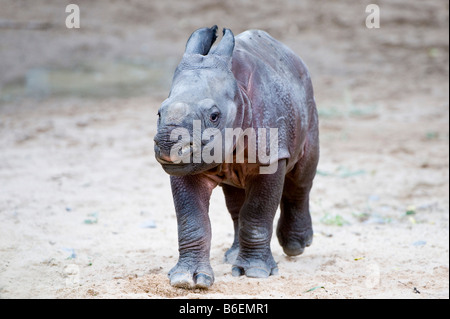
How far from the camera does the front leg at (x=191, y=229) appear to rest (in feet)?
16.0

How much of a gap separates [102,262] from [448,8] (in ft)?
44.4

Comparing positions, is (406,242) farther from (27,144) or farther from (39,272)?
(27,144)

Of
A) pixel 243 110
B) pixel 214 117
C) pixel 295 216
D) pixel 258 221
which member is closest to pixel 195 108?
pixel 214 117

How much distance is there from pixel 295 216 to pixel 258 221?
3.75 feet

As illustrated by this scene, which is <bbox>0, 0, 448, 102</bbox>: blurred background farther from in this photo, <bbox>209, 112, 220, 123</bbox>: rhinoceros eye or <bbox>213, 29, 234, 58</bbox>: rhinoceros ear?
<bbox>209, 112, 220, 123</bbox>: rhinoceros eye

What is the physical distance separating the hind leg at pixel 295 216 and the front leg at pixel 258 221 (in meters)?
0.88

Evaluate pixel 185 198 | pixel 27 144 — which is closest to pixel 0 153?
pixel 27 144

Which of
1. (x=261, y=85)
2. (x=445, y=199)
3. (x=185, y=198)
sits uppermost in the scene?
(x=261, y=85)

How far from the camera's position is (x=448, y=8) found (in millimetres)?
16875

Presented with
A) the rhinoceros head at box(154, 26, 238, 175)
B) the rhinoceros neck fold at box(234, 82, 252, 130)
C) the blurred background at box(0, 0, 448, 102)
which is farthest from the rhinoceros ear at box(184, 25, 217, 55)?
the blurred background at box(0, 0, 448, 102)

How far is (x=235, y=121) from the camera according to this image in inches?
185

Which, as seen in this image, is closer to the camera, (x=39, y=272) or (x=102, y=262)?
(x=39, y=272)

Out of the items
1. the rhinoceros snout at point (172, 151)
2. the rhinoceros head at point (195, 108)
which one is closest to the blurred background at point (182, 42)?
the rhinoceros head at point (195, 108)

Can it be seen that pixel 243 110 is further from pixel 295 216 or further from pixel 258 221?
pixel 295 216
